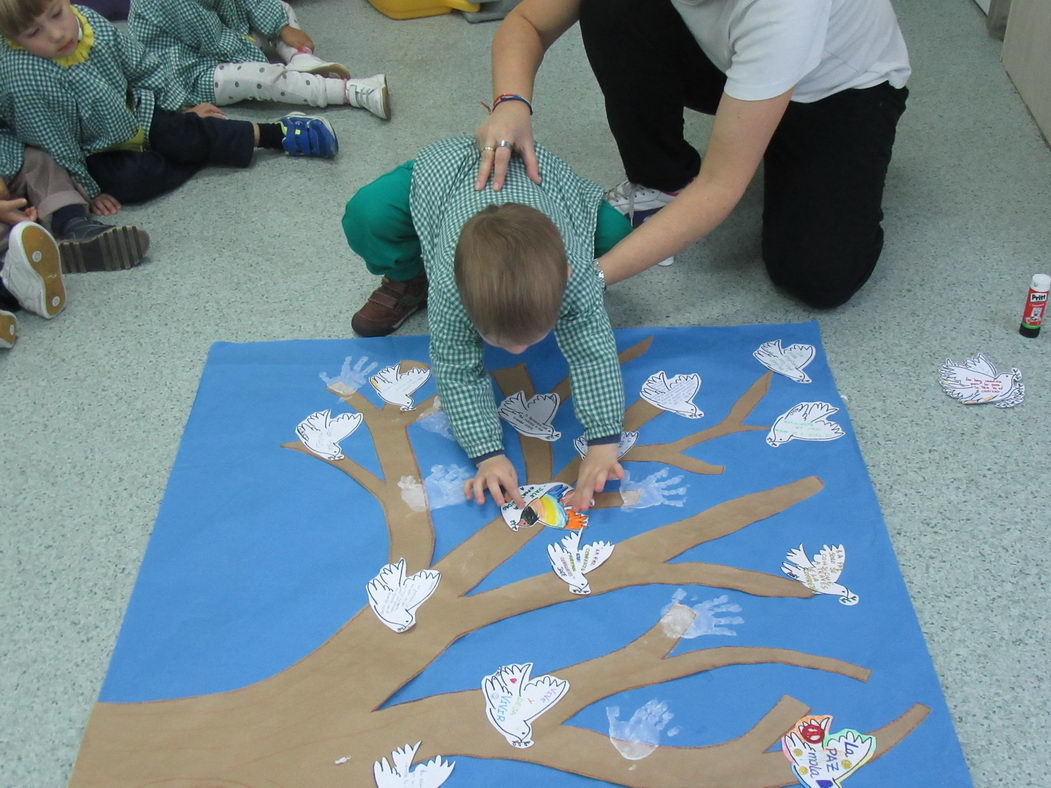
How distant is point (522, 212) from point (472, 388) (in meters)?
0.24

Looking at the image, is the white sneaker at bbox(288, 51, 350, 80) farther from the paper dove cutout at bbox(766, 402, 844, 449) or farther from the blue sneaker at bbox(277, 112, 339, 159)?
the paper dove cutout at bbox(766, 402, 844, 449)

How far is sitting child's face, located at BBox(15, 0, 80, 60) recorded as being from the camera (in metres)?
1.48

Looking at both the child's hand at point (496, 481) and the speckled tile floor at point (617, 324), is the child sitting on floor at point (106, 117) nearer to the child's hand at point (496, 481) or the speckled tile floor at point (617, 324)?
the speckled tile floor at point (617, 324)

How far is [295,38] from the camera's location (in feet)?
6.59

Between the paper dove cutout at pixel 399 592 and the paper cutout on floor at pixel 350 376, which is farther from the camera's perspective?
the paper cutout on floor at pixel 350 376

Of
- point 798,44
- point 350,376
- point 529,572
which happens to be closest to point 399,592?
point 529,572

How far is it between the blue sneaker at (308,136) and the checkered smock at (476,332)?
2.16ft

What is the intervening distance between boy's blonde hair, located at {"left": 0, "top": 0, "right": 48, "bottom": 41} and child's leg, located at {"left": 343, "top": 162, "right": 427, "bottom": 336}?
0.61 m

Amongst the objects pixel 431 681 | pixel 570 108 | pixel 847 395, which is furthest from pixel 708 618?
pixel 570 108

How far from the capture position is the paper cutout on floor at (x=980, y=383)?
4.02 ft

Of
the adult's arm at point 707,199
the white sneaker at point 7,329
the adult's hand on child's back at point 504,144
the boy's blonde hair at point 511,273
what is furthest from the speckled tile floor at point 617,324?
the boy's blonde hair at point 511,273

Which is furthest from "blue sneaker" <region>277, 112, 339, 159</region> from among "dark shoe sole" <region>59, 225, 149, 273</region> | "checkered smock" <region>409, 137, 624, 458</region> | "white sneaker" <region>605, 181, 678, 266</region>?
"checkered smock" <region>409, 137, 624, 458</region>

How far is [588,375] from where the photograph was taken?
3.60 feet

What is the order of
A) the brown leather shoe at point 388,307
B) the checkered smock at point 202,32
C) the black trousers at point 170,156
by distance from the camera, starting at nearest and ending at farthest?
the brown leather shoe at point 388,307 < the black trousers at point 170,156 < the checkered smock at point 202,32
